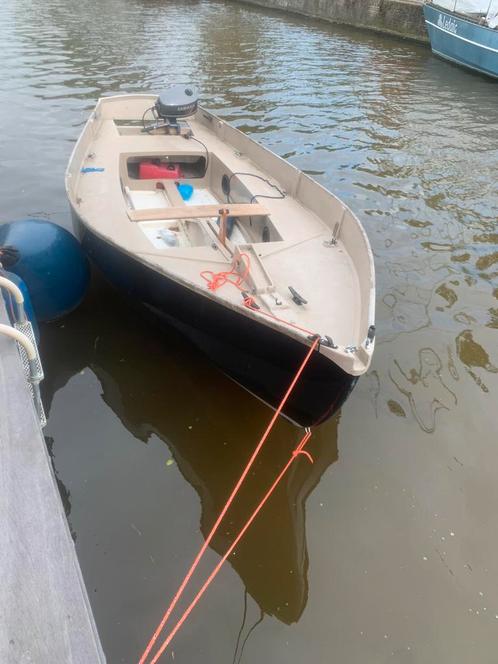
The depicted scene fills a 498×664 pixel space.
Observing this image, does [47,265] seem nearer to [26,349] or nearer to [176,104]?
[26,349]

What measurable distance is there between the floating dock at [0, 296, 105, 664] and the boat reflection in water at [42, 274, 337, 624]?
6.61 ft

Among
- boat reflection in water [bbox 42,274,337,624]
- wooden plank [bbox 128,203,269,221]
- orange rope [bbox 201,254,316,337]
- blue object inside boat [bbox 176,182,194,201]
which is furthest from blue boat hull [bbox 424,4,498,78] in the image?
boat reflection in water [bbox 42,274,337,624]

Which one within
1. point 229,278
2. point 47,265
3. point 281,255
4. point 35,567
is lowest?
point 47,265

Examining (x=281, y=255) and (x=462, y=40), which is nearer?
(x=281, y=255)

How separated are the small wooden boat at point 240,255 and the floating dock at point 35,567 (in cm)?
201

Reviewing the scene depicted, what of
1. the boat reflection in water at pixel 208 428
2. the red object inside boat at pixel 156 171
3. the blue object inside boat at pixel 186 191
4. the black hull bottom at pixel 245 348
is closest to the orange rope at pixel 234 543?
the boat reflection in water at pixel 208 428

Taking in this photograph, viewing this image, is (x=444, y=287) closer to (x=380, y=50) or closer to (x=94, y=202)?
(x=94, y=202)

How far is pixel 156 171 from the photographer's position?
299 inches

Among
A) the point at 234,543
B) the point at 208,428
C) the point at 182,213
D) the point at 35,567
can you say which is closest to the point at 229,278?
the point at 182,213

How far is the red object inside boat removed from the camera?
756cm

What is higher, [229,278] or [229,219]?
[229,278]

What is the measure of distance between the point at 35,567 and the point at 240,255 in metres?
3.34

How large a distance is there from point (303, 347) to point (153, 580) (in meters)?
1.99

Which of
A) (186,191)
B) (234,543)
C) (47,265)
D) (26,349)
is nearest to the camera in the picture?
(26,349)
